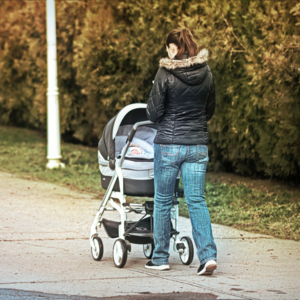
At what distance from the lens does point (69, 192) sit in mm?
8242

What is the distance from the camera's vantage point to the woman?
4297mm

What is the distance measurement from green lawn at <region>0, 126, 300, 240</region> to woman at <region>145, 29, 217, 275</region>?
5.95ft

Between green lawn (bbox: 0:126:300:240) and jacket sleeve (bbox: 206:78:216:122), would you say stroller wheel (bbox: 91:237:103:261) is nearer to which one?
jacket sleeve (bbox: 206:78:216:122)

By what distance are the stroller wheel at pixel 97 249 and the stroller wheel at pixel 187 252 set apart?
2.35 feet

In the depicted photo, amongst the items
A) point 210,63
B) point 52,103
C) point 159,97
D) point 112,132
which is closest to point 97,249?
point 112,132

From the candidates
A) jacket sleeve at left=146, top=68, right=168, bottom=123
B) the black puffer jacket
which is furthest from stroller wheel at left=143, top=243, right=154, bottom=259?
jacket sleeve at left=146, top=68, right=168, bottom=123

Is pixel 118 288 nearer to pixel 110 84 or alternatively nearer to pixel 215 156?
pixel 215 156

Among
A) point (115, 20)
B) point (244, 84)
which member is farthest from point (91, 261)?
point (115, 20)

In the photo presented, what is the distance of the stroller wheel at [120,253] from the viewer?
455 centimetres

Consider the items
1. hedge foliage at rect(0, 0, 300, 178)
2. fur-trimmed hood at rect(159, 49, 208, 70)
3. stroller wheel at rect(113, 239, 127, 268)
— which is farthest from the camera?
hedge foliage at rect(0, 0, 300, 178)

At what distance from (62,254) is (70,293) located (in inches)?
48.7

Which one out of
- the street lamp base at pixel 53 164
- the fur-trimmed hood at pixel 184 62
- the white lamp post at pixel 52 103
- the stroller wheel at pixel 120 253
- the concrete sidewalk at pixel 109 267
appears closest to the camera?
the concrete sidewalk at pixel 109 267

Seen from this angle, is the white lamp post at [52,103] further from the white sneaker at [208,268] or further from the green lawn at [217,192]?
the white sneaker at [208,268]

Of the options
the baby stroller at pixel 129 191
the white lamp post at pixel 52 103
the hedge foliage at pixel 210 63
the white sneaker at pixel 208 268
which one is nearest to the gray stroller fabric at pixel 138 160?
the baby stroller at pixel 129 191
